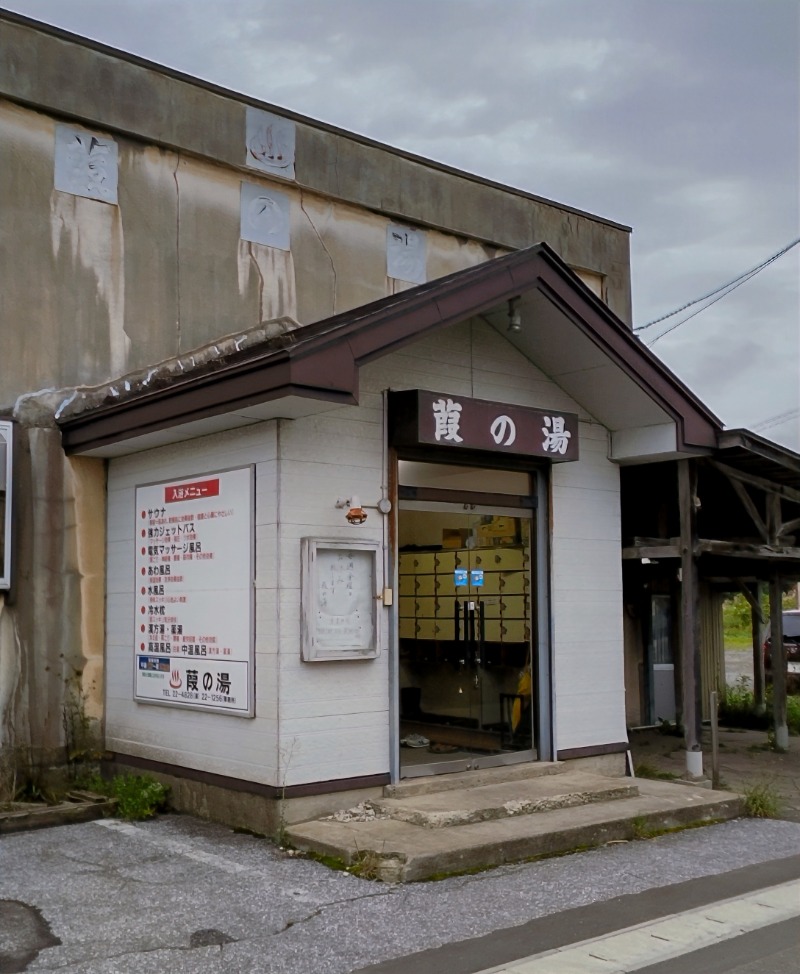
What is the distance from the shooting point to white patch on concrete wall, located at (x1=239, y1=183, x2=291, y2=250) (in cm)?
1146

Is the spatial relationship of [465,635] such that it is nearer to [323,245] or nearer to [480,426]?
[480,426]

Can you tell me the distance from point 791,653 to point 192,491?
1566 centimetres

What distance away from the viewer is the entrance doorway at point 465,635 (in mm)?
9734

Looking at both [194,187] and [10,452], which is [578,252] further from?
[10,452]

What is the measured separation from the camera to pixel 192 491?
863 centimetres

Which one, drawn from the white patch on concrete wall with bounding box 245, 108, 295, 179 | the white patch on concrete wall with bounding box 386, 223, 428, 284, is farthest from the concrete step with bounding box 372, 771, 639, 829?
the white patch on concrete wall with bounding box 245, 108, 295, 179

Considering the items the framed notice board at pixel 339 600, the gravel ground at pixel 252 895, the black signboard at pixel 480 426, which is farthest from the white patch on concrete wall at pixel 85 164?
the gravel ground at pixel 252 895

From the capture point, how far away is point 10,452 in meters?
9.11

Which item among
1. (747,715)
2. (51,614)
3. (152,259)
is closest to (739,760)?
(747,715)

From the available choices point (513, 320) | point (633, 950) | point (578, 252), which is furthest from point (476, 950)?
point (578, 252)

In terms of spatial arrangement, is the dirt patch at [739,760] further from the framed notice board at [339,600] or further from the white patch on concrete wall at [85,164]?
the white patch on concrete wall at [85,164]

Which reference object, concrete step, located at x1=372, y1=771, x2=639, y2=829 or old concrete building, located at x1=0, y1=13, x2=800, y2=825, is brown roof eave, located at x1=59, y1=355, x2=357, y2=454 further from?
concrete step, located at x1=372, y1=771, x2=639, y2=829

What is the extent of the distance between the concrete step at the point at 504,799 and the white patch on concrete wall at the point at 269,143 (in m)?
7.09

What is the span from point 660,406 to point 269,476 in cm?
402
